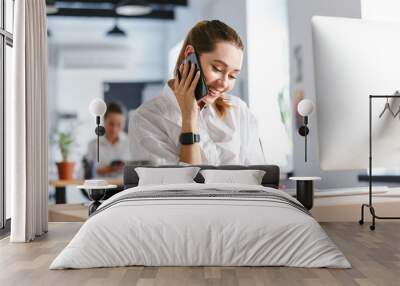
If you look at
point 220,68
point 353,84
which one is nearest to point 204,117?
point 220,68

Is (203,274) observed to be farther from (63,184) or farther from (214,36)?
(63,184)

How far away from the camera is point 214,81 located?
643 cm

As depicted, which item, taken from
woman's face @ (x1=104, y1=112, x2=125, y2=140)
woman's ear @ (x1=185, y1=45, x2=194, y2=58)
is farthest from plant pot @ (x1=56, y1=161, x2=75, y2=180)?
woman's ear @ (x1=185, y1=45, x2=194, y2=58)

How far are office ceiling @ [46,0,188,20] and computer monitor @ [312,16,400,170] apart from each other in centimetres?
185

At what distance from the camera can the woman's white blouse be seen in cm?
643

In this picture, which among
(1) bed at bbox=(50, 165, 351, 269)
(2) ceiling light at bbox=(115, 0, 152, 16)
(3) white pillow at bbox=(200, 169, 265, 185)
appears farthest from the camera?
(2) ceiling light at bbox=(115, 0, 152, 16)

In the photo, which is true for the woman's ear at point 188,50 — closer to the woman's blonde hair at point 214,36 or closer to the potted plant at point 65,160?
the woman's blonde hair at point 214,36

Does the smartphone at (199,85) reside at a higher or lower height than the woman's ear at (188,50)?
lower

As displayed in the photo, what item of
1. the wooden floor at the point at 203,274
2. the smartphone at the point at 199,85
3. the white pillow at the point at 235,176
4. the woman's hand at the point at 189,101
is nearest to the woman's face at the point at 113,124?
the woman's hand at the point at 189,101

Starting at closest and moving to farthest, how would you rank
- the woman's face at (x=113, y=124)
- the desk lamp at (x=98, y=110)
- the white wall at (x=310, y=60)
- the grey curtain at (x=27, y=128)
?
the grey curtain at (x=27, y=128) → the white wall at (x=310, y=60) → the desk lamp at (x=98, y=110) → the woman's face at (x=113, y=124)

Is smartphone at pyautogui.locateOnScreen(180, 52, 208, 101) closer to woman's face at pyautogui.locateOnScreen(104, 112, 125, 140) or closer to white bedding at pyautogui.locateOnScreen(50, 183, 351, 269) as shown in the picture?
woman's face at pyautogui.locateOnScreen(104, 112, 125, 140)

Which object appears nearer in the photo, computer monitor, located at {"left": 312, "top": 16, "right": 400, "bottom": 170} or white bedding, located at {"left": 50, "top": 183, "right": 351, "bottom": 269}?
white bedding, located at {"left": 50, "top": 183, "right": 351, "bottom": 269}

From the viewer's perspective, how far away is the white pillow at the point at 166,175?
602cm

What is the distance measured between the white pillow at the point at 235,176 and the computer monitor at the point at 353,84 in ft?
2.42
